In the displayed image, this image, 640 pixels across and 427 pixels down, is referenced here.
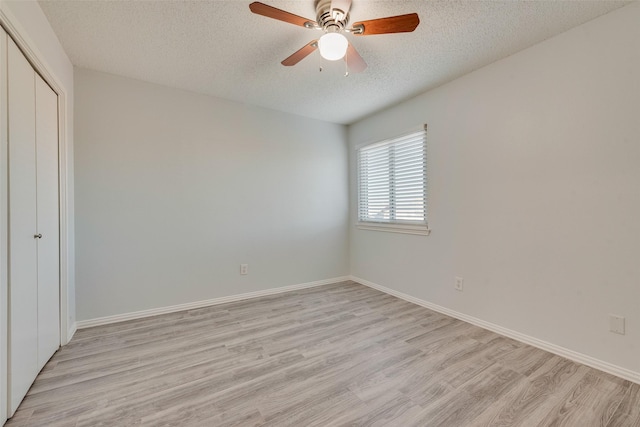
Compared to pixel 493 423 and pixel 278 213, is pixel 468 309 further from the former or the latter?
pixel 278 213

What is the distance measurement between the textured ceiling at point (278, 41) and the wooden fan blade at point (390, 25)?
0.68 feet

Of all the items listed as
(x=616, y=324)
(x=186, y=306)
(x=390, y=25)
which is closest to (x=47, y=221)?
(x=186, y=306)

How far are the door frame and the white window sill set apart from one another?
3.22 meters

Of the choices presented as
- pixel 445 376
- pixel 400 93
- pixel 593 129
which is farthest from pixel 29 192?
pixel 593 129

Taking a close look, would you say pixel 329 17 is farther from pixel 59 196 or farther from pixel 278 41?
pixel 59 196

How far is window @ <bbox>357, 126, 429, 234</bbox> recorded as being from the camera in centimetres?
311

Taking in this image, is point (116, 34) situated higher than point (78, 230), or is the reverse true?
point (116, 34)

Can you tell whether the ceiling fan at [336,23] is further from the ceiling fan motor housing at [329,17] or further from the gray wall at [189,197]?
the gray wall at [189,197]

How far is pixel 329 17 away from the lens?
1711 millimetres

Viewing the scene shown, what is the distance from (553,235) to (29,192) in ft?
12.0

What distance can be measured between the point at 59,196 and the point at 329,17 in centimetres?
244

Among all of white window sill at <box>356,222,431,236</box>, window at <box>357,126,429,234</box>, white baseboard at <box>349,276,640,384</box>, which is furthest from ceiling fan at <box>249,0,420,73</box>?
white baseboard at <box>349,276,640,384</box>

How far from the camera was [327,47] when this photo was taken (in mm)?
1647

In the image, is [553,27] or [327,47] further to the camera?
[553,27]
